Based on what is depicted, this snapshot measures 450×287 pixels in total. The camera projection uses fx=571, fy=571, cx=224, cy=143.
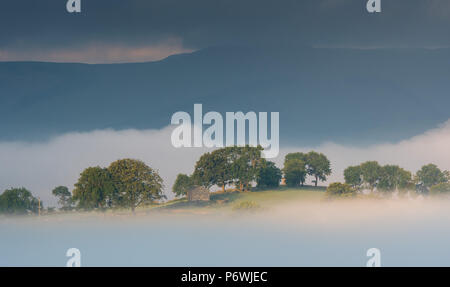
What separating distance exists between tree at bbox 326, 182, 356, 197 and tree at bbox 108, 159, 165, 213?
7.52 metres

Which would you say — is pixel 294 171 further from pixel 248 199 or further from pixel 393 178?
pixel 393 178

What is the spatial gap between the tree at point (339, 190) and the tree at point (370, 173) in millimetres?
923

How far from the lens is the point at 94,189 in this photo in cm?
2542

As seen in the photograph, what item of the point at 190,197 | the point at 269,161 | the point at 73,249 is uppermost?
the point at 269,161

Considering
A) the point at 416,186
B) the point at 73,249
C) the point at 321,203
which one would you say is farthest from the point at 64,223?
the point at 416,186

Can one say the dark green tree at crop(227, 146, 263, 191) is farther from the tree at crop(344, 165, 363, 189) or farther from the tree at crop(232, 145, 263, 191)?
the tree at crop(344, 165, 363, 189)

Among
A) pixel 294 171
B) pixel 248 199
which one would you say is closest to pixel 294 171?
pixel 294 171

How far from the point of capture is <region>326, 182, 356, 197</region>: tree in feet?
82.9

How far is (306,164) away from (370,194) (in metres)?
3.19

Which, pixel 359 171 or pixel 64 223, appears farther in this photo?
pixel 359 171

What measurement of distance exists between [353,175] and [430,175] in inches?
140

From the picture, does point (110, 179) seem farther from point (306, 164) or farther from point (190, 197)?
point (306, 164)

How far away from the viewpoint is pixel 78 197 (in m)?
25.2

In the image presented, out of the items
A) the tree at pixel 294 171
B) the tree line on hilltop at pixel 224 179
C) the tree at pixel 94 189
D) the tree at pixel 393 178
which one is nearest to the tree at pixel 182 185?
the tree line on hilltop at pixel 224 179
